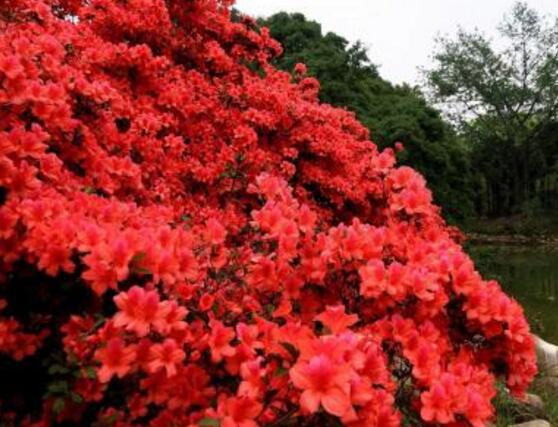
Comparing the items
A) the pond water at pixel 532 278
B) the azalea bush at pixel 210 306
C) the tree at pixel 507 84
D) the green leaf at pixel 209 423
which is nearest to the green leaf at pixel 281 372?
the azalea bush at pixel 210 306

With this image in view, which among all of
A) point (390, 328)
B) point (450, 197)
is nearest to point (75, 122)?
point (390, 328)

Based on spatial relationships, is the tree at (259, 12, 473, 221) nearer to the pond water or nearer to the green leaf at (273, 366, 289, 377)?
the pond water

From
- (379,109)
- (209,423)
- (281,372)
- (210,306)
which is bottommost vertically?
(209,423)

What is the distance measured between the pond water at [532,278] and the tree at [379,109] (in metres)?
1.69

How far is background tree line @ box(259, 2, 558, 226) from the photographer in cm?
1702

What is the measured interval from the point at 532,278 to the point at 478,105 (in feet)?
58.5

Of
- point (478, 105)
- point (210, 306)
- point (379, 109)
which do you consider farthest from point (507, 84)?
point (210, 306)

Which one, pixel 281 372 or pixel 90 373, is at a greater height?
pixel 281 372

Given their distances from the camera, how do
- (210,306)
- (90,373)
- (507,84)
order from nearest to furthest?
(90,373) < (210,306) < (507,84)

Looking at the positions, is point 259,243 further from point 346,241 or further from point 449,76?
point 449,76

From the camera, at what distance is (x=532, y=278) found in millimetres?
17312

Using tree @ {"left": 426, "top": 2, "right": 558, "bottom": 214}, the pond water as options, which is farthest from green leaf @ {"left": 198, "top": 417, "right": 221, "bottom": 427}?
tree @ {"left": 426, "top": 2, "right": 558, "bottom": 214}

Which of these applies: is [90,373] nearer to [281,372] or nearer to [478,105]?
[281,372]

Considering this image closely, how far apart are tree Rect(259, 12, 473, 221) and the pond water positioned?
5.53 ft
